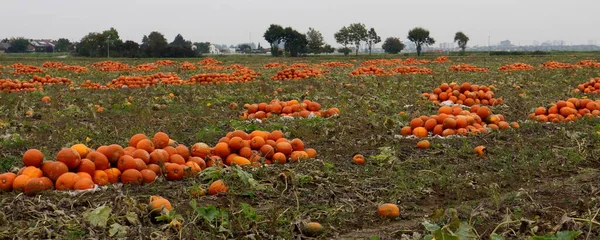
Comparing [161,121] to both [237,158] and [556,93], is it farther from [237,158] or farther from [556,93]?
[556,93]

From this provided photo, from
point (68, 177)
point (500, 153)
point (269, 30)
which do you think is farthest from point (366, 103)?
point (269, 30)

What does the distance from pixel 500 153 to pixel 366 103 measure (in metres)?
5.83

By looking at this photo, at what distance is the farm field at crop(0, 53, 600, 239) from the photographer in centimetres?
459

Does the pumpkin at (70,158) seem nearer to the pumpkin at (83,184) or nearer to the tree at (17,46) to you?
the pumpkin at (83,184)

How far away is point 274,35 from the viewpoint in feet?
232

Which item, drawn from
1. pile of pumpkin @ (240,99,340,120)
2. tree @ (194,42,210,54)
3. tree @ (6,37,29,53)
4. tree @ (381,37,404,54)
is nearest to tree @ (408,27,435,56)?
tree @ (381,37,404,54)

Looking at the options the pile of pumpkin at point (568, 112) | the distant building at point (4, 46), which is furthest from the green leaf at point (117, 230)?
the distant building at point (4, 46)

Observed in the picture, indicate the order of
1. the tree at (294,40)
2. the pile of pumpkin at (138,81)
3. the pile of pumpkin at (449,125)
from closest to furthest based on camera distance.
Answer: the pile of pumpkin at (449,125) → the pile of pumpkin at (138,81) → the tree at (294,40)

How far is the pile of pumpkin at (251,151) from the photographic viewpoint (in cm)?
678

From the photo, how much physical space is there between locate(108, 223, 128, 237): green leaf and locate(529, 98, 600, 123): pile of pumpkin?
864cm

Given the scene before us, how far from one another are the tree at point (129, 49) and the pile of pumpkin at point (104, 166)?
57.1 meters

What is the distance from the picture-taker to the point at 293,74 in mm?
22047

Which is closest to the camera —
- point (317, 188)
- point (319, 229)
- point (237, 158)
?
point (319, 229)

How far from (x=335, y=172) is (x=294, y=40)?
2527 inches
